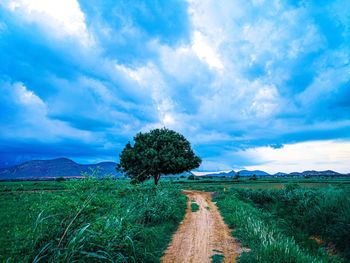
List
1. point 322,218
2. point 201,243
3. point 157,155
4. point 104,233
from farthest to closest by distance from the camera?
point 157,155 < point 322,218 < point 201,243 < point 104,233

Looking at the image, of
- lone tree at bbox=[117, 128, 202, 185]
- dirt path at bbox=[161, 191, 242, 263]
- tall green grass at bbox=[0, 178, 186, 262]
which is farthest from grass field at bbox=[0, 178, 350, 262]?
lone tree at bbox=[117, 128, 202, 185]

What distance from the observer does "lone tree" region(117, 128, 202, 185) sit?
1260 inches

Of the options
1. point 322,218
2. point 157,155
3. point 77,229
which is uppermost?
point 157,155

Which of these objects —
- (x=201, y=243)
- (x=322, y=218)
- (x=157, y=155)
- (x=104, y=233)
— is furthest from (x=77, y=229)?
(x=157, y=155)

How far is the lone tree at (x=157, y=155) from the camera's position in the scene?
32.0m

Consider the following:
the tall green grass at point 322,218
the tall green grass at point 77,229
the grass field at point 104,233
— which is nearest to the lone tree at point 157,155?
the tall green grass at point 322,218

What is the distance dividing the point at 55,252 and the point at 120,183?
7.36 feet

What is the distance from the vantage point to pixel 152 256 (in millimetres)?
7238

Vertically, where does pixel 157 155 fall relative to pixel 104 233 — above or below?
above

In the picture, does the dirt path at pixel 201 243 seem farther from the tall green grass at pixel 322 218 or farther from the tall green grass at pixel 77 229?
the tall green grass at pixel 322 218

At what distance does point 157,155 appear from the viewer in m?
31.9

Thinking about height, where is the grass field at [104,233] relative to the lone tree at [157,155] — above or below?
below

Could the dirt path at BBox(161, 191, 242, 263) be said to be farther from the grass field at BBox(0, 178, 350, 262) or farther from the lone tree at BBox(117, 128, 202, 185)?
the lone tree at BBox(117, 128, 202, 185)

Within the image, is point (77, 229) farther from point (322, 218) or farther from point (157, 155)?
point (157, 155)
